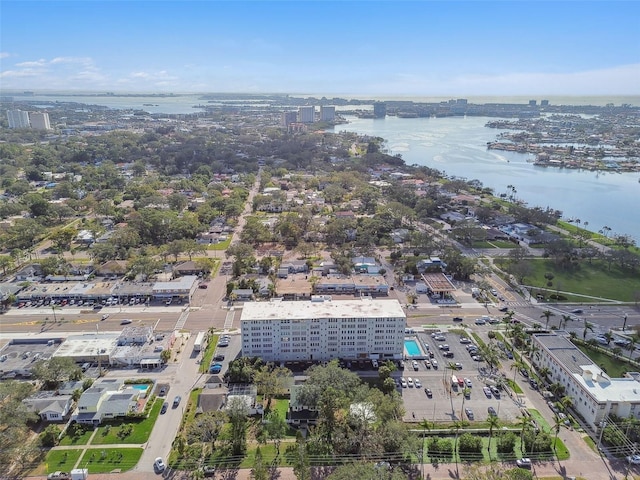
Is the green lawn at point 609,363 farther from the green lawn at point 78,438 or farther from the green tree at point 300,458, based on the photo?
the green lawn at point 78,438

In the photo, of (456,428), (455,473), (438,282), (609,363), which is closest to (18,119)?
(438,282)

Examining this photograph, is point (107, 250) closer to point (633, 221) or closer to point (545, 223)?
point (545, 223)

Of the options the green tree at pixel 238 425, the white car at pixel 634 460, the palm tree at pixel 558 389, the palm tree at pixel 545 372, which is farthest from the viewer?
the palm tree at pixel 545 372

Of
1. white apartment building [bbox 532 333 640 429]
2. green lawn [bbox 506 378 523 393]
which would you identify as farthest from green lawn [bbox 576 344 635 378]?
green lawn [bbox 506 378 523 393]

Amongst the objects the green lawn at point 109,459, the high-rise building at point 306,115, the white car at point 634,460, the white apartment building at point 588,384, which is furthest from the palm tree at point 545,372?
the high-rise building at point 306,115

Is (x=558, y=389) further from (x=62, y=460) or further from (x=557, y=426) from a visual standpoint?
(x=62, y=460)

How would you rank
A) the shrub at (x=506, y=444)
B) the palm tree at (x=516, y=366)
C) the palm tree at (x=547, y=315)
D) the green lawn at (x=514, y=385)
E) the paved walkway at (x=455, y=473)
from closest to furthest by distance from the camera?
the paved walkway at (x=455, y=473) → the shrub at (x=506, y=444) → the green lawn at (x=514, y=385) → the palm tree at (x=516, y=366) → the palm tree at (x=547, y=315)
